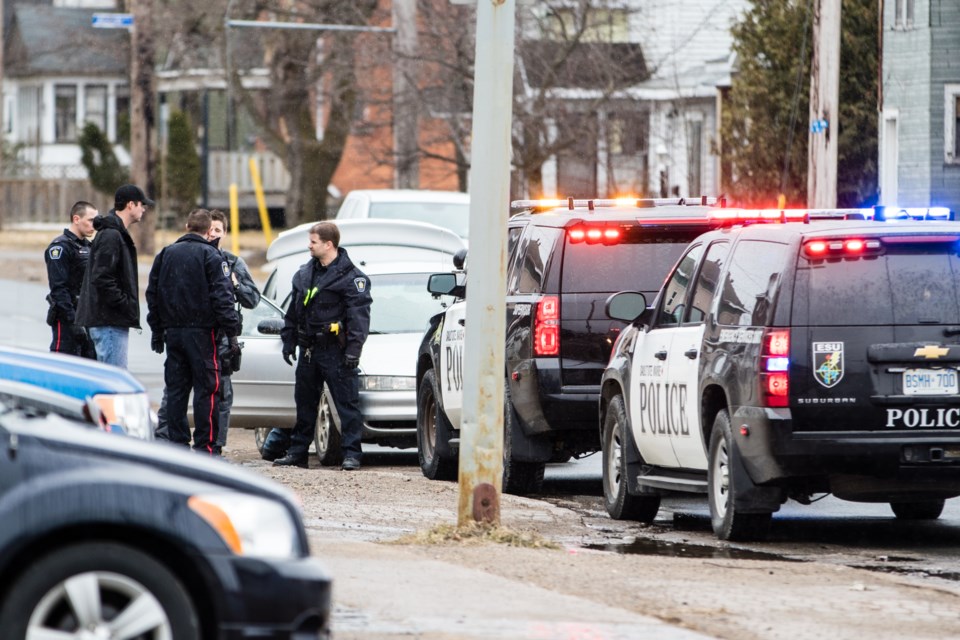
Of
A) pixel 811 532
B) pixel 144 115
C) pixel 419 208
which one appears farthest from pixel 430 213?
pixel 144 115

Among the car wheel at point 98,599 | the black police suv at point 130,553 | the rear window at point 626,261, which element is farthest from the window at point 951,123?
the car wheel at point 98,599

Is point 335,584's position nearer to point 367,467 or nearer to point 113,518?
point 113,518

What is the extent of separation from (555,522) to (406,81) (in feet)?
78.7

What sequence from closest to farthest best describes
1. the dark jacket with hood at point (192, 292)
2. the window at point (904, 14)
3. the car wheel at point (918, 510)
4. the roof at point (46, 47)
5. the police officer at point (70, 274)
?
the car wheel at point (918, 510) < the dark jacket with hood at point (192, 292) < the police officer at point (70, 274) < the window at point (904, 14) < the roof at point (46, 47)

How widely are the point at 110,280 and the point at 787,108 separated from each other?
A: 2230cm

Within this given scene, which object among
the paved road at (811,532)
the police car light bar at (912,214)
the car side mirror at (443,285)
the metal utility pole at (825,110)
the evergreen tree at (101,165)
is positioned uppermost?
the evergreen tree at (101,165)

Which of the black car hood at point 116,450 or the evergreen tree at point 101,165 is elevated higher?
the evergreen tree at point 101,165

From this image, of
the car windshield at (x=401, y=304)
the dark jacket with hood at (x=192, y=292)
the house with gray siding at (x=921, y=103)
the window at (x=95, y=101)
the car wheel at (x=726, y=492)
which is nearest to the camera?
the car wheel at (x=726, y=492)

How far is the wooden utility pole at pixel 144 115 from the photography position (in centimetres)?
4209

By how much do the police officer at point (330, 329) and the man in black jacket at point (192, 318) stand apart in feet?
3.11

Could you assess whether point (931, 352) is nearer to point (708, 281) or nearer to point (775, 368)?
point (775, 368)

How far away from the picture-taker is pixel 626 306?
11.6 meters

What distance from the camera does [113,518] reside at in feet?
18.6

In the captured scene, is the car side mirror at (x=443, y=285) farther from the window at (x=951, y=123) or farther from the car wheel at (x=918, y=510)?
the window at (x=951, y=123)
